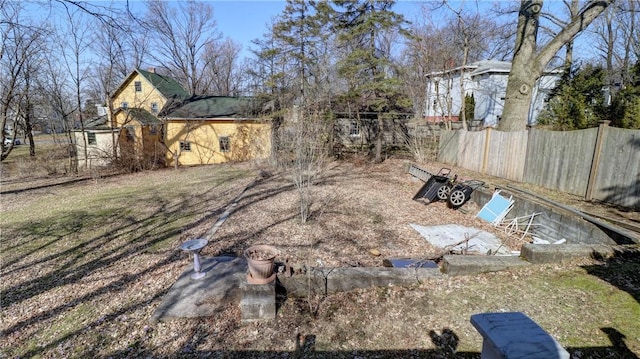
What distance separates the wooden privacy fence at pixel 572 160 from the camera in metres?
5.98

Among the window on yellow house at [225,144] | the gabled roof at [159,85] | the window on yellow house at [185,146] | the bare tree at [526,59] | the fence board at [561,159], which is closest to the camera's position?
the fence board at [561,159]

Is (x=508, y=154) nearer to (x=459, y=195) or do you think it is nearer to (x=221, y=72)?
(x=459, y=195)

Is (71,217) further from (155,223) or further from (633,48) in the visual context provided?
(633,48)

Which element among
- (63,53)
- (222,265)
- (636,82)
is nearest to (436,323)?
(222,265)

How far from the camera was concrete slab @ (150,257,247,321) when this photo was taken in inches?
141

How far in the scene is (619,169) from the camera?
611 cm

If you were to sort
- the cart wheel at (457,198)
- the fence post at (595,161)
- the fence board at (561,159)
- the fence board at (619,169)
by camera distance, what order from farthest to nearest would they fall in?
the cart wheel at (457,198) → the fence board at (561,159) → the fence post at (595,161) → the fence board at (619,169)

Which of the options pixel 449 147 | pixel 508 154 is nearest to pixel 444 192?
pixel 508 154

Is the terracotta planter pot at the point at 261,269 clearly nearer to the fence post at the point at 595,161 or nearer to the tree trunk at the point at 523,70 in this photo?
the fence post at the point at 595,161

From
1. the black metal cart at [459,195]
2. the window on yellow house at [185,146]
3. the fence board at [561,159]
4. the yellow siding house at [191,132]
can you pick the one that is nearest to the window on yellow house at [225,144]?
the yellow siding house at [191,132]

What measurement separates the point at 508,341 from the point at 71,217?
9941mm

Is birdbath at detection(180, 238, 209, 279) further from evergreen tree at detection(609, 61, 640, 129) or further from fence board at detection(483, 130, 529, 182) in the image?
evergreen tree at detection(609, 61, 640, 129)

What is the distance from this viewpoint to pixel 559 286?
11.8 feet

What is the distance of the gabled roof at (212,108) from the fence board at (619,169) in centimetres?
1593
